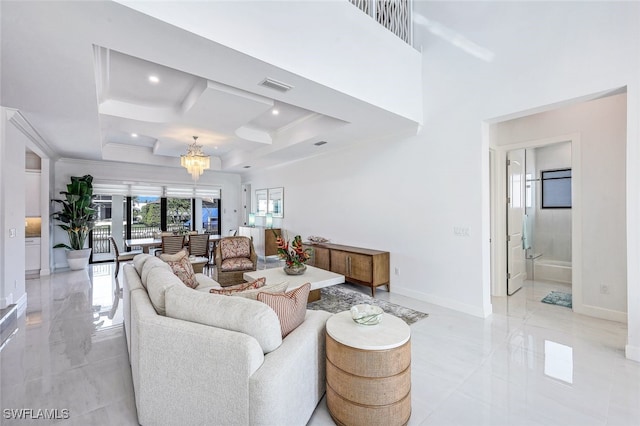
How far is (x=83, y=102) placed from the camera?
137 inches

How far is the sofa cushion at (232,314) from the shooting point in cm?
170

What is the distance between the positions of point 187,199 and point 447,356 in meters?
8.74

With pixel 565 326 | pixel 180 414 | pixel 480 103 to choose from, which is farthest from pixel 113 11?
pixel 565 326

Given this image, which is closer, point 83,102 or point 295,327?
point 295,327

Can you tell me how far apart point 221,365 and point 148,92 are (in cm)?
408

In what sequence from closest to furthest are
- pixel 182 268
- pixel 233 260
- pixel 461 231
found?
pixel 182 268, pixel 461 231, pixel 233 260

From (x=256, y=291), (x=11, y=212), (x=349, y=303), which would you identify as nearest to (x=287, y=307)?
(x=256, y=291)

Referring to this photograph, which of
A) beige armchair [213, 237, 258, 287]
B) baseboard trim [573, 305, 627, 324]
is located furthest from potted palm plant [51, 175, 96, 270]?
baseboard trim [573, 305, 627, 324]

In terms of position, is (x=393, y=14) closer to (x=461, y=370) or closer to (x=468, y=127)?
(x=468, y=127)

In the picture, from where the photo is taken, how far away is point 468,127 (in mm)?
3930

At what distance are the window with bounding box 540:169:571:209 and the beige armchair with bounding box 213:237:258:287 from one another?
6.18 metres

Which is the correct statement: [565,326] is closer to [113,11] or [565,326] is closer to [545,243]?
[545,243]

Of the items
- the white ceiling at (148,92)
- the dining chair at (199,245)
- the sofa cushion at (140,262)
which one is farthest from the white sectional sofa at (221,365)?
the dining chair at (199,245)

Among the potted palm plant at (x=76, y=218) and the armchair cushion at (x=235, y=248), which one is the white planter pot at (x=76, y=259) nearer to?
the potted palm plant at (x=76, y=218)
